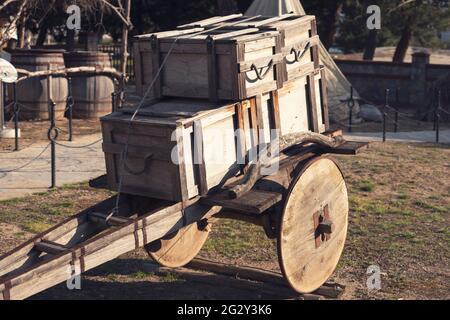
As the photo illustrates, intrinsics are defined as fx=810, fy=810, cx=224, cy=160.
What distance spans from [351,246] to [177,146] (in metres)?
3.34

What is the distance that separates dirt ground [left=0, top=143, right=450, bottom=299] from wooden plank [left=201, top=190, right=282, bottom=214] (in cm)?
116

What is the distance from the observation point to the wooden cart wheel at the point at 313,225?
6.15 metres

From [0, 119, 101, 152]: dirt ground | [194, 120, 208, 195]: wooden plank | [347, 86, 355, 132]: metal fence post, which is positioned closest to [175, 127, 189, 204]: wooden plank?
[194, 120, 208, 195]: wooden plank

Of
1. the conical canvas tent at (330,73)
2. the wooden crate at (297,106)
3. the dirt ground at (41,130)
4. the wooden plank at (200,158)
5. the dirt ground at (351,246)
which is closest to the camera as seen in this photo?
the wooden plank at (200,158)

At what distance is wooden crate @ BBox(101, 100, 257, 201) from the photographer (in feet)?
18.9

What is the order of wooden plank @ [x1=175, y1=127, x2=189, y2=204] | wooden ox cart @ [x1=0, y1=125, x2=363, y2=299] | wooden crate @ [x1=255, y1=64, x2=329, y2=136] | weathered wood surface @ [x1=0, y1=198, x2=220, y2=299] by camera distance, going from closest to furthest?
weathered wood surface @ [x1=0, y1=198, x2=220, y2=299]
wooden ox cart @ [x1=0, y1=125, x2=363, y2=299]
wooden plank @ [x1=175, y1=127, x2=189, y2=204]
wooden crate @ [x1=255, y1=64, x2=329, y2=136]

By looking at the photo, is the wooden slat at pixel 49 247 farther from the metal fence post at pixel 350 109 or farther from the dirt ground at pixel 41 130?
the metal fence post at pixel 350 109

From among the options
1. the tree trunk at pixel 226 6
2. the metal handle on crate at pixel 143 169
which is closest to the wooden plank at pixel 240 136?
the metal handle on crate at pixel 143 169

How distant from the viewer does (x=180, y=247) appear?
292 inches

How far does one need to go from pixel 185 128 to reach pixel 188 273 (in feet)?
6.90

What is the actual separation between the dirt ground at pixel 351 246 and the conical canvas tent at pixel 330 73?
20.7 feet

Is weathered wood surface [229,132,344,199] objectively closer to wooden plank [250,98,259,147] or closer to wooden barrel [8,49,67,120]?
wooden plank [250,98,259,147]

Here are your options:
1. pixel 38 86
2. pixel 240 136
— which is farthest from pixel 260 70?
pixel 38 86
